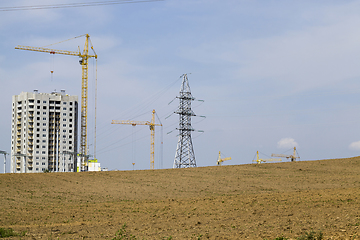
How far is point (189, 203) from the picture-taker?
32.5 metres

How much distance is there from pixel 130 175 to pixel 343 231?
3564 cm

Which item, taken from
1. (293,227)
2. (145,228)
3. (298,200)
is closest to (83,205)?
(145,228)

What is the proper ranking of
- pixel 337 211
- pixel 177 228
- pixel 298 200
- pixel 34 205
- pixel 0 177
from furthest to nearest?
1. pixel 0 177
2. pixel 34 205
3. pixel 298 200
4. pixel 337 211
5. pixel 177 228

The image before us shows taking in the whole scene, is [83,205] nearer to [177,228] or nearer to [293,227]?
[177,228]

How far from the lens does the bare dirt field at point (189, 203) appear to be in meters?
21.2

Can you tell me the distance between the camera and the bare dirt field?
69.5ft

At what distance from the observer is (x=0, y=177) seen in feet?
148

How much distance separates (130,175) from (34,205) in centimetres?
1825

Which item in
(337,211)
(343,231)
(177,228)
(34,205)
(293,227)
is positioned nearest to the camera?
(343,231)

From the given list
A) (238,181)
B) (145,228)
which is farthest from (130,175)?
(145,228)

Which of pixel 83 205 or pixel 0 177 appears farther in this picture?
pixel 0 177

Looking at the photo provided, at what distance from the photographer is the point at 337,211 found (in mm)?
24312

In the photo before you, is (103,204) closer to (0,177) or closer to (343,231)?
(0,177)

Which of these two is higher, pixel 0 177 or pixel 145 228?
pixel 0 177
